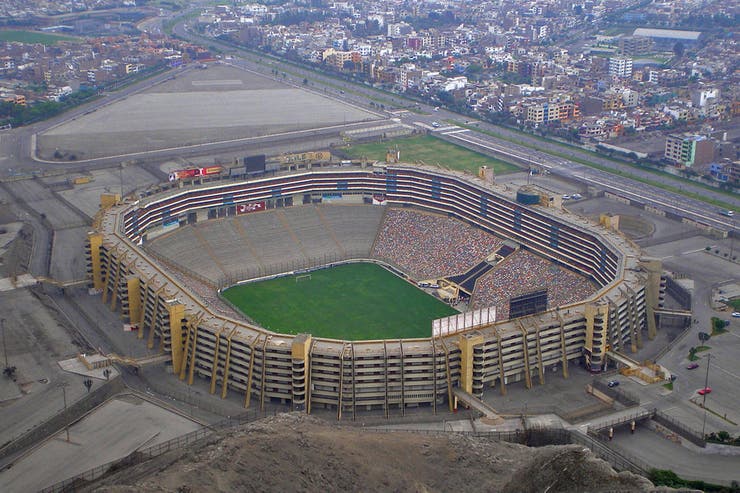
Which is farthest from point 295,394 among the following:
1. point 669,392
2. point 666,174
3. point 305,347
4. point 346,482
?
point 666,174

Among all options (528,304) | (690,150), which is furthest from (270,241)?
(690,150)

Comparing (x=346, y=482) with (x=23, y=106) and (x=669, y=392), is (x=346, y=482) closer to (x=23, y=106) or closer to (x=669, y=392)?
(x=669, y=392)

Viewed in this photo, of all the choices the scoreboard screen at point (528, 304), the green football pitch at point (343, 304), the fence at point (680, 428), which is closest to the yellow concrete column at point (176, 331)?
the green football pitch at point (343, 304)

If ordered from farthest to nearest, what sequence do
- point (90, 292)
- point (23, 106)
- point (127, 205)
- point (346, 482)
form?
point (23, 106), point (127, 205), point (90, 292), point (346, 482)

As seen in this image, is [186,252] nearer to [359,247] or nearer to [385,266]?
[359,247]

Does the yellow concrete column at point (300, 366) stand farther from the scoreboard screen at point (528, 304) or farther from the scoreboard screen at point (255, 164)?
the scoreboard screen at point (255, 164)

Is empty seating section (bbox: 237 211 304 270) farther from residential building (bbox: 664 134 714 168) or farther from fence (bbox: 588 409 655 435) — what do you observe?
residential building (bbox: 664 134 714 168)

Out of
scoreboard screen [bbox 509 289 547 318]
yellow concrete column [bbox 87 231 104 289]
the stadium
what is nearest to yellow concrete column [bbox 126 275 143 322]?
the stadium
